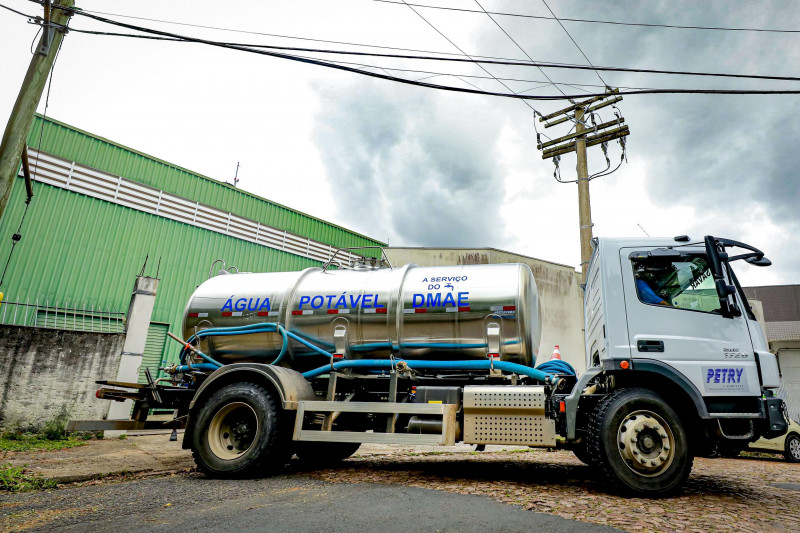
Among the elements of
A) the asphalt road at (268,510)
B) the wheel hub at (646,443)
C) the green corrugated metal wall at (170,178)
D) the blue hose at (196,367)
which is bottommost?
the asphalt road at (268,510)

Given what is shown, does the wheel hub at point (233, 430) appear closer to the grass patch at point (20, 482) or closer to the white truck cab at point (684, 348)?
the grass patch at point (20, 482)

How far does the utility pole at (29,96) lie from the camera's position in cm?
662

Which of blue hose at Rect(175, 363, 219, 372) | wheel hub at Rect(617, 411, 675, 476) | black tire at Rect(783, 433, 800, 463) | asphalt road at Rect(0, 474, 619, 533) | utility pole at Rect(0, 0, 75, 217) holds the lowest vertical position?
asphalt road at Rect(0, 474, 619, 533)

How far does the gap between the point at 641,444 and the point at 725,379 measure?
1138mm

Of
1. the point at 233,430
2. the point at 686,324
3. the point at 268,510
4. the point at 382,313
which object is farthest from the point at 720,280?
the point at 233,430

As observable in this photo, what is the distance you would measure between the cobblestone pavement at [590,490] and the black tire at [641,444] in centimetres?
18

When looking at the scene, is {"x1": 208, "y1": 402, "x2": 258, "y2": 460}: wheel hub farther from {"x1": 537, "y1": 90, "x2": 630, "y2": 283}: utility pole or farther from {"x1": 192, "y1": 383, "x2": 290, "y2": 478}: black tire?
{"x1": 537, "y1": 90, "x2": 630, "y2": 283}: utility pole

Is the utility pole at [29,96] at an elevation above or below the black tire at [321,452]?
above

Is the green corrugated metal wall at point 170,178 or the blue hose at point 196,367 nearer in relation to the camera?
the blue hose at point 196,367

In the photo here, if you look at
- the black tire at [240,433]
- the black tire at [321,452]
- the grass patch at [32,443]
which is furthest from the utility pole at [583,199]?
the grass patch at [32,443]

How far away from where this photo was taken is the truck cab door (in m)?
5.01

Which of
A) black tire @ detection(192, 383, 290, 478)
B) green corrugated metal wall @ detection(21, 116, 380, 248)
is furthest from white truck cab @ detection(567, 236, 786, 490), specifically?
green corrugated metal wall @ detection(21, 116, 380, 248)

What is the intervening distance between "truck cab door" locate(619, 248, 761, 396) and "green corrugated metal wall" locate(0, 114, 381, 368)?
1413cm

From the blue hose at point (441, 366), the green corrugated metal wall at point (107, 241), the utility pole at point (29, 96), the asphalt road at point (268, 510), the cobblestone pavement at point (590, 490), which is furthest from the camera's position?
the green corrugated metal wall at point (107, 241)
